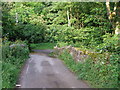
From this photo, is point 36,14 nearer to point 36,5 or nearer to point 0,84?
point 36,5

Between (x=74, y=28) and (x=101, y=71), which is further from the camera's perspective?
(x=74, y=28)

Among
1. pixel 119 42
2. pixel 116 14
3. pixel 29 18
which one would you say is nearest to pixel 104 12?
pixel 116 14

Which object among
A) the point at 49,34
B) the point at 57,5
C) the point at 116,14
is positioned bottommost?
the point at 49,34

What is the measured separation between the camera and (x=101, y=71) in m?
4.38

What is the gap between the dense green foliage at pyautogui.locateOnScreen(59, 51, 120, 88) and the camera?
406 cm

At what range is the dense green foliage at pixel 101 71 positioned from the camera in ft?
13.3

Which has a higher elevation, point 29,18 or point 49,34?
point 29,18

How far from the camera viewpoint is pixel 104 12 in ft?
24.6

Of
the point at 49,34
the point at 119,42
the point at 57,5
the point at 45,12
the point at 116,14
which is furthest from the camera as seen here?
the point at 45,12

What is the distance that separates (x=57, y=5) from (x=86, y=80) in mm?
9257

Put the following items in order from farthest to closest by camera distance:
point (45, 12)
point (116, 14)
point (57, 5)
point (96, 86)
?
point (45, 12) < point (57, 5) < point (116, 14) < point (96, 86)

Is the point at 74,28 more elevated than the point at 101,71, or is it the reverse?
the point at 74,28

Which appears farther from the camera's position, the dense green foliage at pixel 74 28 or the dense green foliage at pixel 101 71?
the dense green foliage at pixel 74 28

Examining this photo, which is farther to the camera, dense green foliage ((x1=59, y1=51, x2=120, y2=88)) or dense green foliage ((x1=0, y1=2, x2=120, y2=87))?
dense green foliage ((x1=0, y1=2, x2=120, y2=87))
